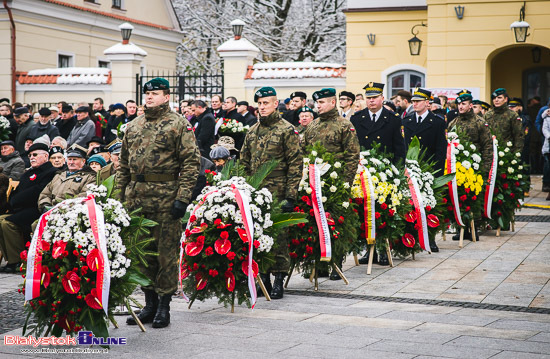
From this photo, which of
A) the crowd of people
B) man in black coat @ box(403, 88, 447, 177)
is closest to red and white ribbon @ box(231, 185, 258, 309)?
the crowd of people

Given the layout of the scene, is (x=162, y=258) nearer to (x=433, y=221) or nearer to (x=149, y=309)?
(x=149, y=309)

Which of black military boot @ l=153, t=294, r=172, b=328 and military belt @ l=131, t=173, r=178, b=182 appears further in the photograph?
military belt @ l=131, t=173, r=178, b=182

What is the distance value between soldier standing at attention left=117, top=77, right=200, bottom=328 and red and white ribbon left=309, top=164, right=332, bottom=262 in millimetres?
1741

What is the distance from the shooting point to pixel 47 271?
6375 mm

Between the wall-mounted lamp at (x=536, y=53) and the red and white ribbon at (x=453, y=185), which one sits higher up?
the wall-mounted lamp at (x=536, y=53)

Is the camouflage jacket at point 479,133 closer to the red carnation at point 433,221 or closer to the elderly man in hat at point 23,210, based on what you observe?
the red carnation at point 433,221

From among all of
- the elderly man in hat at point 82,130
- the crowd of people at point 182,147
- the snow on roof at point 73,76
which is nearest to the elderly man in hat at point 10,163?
the crowd of people at point 182,147

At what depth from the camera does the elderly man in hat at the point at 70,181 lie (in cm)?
961

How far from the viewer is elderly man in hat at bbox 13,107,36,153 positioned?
1577 cm

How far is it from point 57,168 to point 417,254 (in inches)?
187

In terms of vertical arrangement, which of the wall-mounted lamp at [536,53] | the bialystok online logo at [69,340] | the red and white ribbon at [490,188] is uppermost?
the wall-mounted lamp at [536,53]

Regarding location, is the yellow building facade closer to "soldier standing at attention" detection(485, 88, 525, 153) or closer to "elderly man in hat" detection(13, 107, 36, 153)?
"soldier standing at attention" detection(485, 88, 525, 153)

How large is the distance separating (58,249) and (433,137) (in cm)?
644

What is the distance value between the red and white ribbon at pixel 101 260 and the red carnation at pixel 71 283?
145mm
